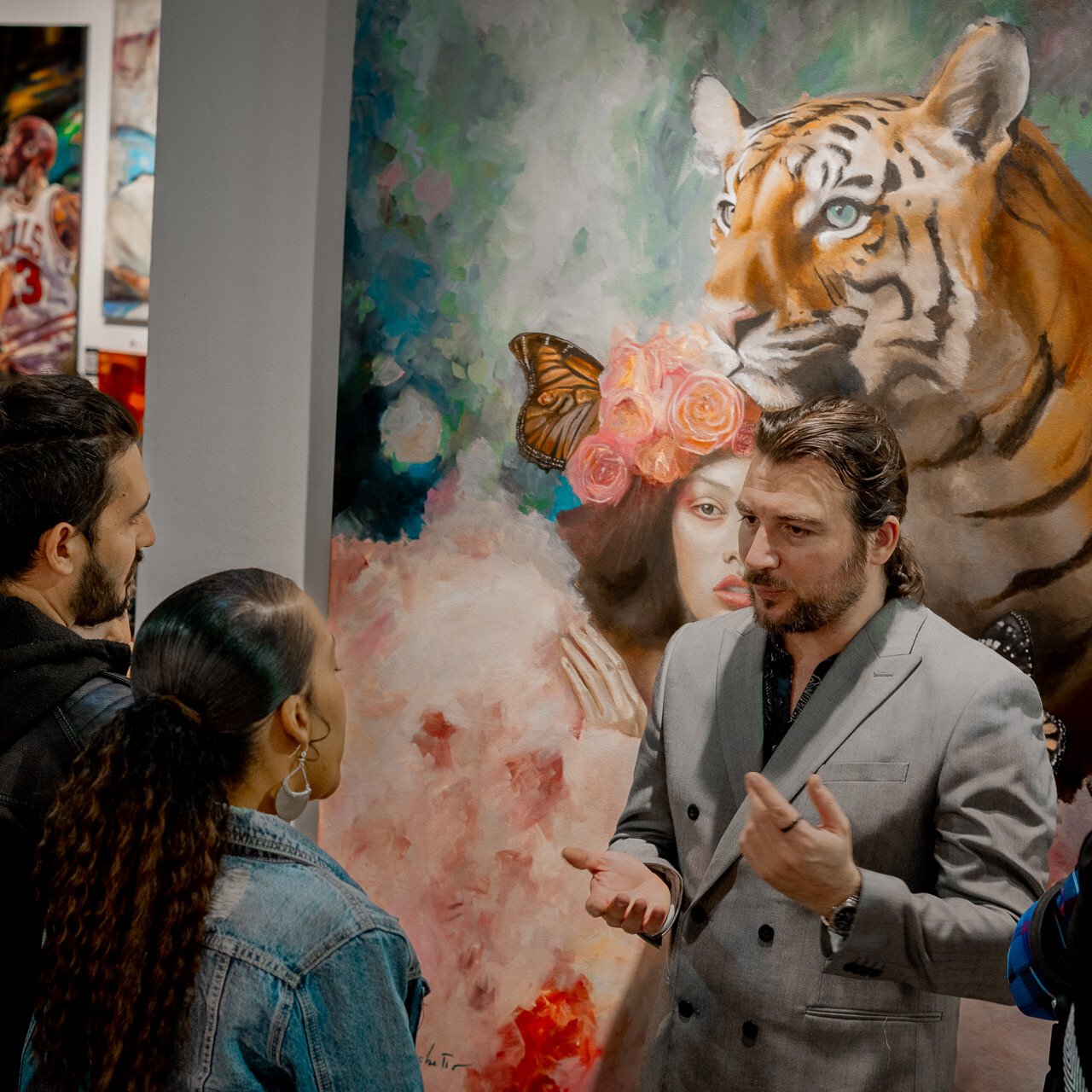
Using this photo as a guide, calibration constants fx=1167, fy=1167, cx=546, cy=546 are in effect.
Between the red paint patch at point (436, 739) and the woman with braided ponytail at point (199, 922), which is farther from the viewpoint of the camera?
the red paint patch at point (436, 739)

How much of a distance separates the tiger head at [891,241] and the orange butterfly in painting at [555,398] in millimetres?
294

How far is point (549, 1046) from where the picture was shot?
98.6 inches

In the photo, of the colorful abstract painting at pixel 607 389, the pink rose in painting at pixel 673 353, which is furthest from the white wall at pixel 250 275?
the pink rose in painting at pixel 673 353

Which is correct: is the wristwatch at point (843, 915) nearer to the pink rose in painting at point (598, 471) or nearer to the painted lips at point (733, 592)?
the painted lips at point (733, 592)

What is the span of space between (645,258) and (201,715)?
4.59ft

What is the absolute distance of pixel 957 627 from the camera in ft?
7.20

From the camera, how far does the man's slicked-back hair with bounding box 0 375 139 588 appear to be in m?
1.86

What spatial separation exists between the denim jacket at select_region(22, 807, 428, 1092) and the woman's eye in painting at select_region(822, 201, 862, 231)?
5.12ft

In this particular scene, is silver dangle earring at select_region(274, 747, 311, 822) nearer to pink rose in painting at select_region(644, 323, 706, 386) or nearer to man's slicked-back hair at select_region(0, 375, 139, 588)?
man's slicked-back hair at select_region(0, 375, 139, 588)

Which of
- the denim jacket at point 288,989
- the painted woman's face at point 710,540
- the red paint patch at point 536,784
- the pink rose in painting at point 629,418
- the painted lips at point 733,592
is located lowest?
the red paint patch at point 536,784

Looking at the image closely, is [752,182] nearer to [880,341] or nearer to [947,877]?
[880,341]

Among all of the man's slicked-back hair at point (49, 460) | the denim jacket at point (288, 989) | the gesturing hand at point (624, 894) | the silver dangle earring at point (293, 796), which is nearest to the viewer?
the denim jacket at point (288, 989)

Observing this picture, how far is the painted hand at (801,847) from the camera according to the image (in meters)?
1.76

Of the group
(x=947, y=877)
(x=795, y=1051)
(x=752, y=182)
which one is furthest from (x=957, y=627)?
(x=752, y=182)
